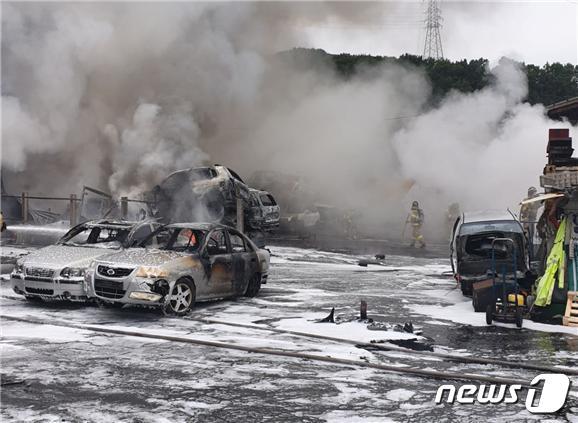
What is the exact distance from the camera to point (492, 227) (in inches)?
473

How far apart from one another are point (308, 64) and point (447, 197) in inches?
457

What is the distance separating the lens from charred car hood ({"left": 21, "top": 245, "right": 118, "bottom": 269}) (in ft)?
33.6

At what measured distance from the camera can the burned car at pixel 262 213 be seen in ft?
66.6

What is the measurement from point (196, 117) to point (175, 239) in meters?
19.8

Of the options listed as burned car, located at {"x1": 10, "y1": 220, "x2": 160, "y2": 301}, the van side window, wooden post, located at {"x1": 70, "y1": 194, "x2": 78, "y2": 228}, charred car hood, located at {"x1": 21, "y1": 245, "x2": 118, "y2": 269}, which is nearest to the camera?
burned car, located at {"x1": 10, "y1": 220, "x2": 160, "y2": 301}

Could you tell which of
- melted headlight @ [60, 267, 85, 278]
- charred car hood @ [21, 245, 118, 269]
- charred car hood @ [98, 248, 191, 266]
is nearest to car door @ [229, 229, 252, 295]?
charred car hood @ [98, 248, 191, 266]

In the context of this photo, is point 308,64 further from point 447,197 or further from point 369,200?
point 447,197

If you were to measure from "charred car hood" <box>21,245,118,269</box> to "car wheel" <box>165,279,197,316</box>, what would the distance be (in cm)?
163

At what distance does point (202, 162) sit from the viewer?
2856 centimetres

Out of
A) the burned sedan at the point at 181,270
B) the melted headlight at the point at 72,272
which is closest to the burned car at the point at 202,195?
the burned sedan at the point at 181,270

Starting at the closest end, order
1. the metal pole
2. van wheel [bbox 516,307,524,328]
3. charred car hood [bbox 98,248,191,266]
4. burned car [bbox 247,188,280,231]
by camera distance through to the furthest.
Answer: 1. van wheel [bbox 516,307,524,328]
2. charred car hood [bbox 98,248,191,266]
3. the metal pole
4. burned car [bbox 247,188,280,231]

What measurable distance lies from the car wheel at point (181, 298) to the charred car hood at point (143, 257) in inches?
16.3

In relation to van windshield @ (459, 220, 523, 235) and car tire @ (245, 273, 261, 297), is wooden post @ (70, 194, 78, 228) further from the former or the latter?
van windshield @ (459, 220, 523, 235)

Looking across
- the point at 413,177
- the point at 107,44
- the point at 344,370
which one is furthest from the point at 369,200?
the point at 344,370
